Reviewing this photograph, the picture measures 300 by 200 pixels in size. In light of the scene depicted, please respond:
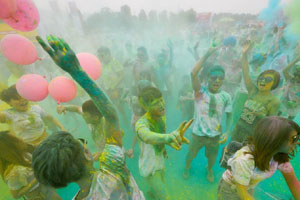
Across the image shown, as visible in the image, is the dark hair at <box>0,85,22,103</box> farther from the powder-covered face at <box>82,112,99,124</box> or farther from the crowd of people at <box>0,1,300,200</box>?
the powder-covered face at <box>82,112,99,124</box>

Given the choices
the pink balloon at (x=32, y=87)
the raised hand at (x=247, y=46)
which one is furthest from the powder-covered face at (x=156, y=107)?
the raised hand at (x=247, y=46)

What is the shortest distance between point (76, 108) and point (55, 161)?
3.67 ft

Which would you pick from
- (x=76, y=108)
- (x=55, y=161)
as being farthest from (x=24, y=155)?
(x=55, y=161)

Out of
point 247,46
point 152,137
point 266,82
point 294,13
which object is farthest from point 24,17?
point 294,13

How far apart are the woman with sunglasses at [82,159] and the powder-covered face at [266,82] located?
5.47ft

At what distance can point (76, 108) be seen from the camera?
1695 millimetres

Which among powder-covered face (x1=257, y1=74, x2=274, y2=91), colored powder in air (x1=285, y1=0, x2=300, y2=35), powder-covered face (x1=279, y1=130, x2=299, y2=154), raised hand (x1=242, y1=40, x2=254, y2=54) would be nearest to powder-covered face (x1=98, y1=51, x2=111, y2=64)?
raised hand (x1=242, y1=40, x2=254, y2=54)

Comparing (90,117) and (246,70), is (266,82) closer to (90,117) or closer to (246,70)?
(246,70)

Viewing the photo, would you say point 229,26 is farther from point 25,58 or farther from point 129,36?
point 25,58

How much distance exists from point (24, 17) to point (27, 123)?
1041 millimetres

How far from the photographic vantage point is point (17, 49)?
1170 mm

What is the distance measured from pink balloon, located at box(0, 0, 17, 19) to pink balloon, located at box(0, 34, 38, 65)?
18cm

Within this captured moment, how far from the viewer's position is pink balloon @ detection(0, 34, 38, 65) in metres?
1.14

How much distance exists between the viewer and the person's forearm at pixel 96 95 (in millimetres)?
776
